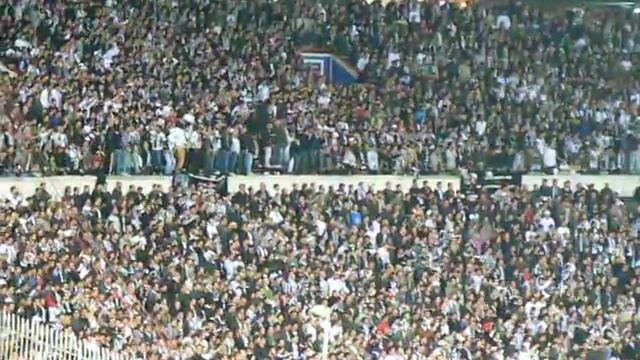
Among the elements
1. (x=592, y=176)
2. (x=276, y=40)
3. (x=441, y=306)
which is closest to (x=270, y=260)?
(x=441, y=306)

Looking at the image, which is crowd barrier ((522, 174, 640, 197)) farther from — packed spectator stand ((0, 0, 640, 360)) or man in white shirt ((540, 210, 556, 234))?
man in white shirt ((540, 210, 556, 234))

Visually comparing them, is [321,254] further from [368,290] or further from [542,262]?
[542,262]

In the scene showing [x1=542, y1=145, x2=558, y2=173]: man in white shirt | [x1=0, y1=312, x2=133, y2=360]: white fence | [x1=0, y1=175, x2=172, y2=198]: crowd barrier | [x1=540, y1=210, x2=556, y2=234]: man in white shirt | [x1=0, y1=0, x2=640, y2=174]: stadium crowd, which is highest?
[x1=0, y1=0, x2=640, y2=174]: stadium crowd

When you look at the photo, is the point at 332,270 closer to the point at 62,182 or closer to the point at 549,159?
the point at 62,182

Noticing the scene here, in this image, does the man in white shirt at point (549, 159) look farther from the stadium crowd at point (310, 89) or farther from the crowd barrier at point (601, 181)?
the crowd barrier at point (601, 181)

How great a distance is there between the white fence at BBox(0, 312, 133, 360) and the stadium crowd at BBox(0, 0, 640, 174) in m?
8.62

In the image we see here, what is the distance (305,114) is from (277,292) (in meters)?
6.73

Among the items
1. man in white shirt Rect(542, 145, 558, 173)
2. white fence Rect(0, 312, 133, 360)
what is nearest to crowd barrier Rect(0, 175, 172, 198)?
white fence Rect(0, 312, 133, 360)

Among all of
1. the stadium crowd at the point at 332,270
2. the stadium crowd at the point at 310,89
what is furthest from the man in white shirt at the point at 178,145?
the stadium crowd at the point at 332,270

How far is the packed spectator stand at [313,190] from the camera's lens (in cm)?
2962

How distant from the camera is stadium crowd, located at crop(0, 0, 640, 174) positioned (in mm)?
33719

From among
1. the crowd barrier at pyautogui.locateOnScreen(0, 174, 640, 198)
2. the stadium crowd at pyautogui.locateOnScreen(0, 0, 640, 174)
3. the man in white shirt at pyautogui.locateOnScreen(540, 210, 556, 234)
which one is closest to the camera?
the crowd barrier at pyautogui.locateOnScreen(0, 174, 640, 198)

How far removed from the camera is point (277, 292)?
103 ft

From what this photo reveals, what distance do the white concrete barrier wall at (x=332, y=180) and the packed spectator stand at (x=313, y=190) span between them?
0.24m
